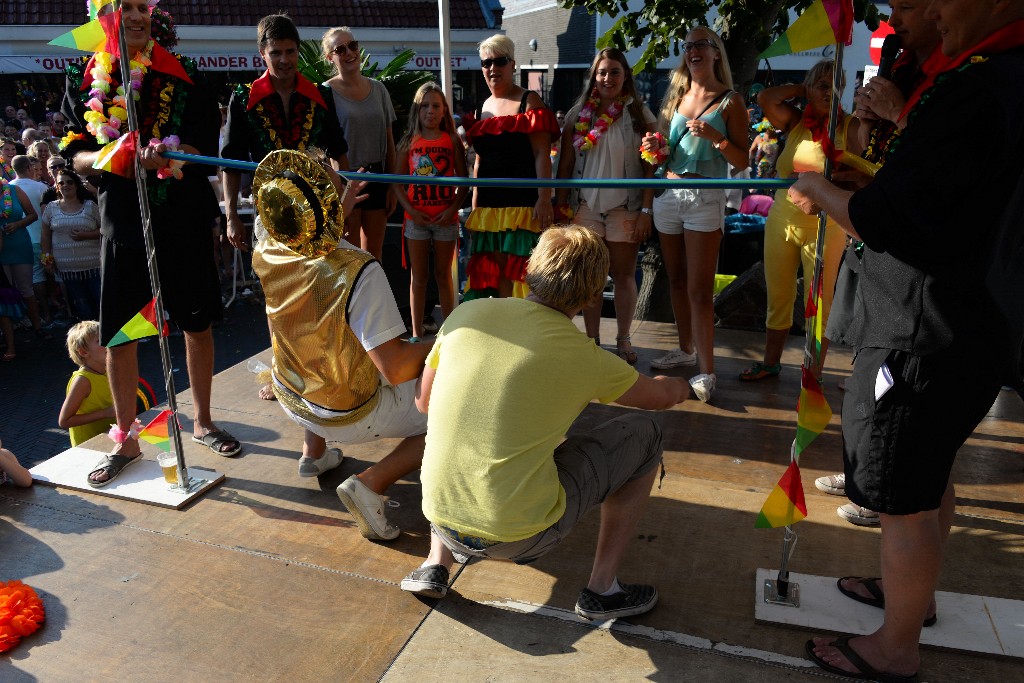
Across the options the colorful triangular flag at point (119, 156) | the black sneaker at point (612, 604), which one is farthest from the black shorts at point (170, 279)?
the black sneaker at point (612, 604)

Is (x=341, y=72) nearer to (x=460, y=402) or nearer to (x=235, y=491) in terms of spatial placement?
(x=235, y=491)

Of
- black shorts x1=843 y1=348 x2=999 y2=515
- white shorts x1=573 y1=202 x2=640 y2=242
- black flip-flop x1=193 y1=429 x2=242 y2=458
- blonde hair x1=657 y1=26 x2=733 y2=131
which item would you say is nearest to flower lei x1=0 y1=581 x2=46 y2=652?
black flip-flop x1=193 y1=429 x2=242 y2=458

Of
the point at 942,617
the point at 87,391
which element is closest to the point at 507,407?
the point at 942,617

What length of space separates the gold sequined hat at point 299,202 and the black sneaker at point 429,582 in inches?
46.2

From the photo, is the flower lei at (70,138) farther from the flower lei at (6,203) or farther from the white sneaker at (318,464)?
the flower lei at (6,203)

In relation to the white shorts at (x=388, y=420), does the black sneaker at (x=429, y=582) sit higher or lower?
lower

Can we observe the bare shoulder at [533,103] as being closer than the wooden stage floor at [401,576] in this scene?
No

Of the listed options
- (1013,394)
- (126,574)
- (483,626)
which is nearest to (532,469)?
(483,626)

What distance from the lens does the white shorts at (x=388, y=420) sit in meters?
3.15

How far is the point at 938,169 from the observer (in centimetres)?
186

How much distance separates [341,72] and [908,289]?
405 centimetres

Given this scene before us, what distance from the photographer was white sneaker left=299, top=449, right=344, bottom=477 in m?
3.62

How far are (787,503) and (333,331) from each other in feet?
5.50

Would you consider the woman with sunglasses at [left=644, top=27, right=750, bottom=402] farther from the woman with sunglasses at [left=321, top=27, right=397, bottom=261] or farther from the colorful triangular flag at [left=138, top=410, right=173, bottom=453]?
the colorful triangular flag at [left=138, top=410, right=173, bottom=453]
